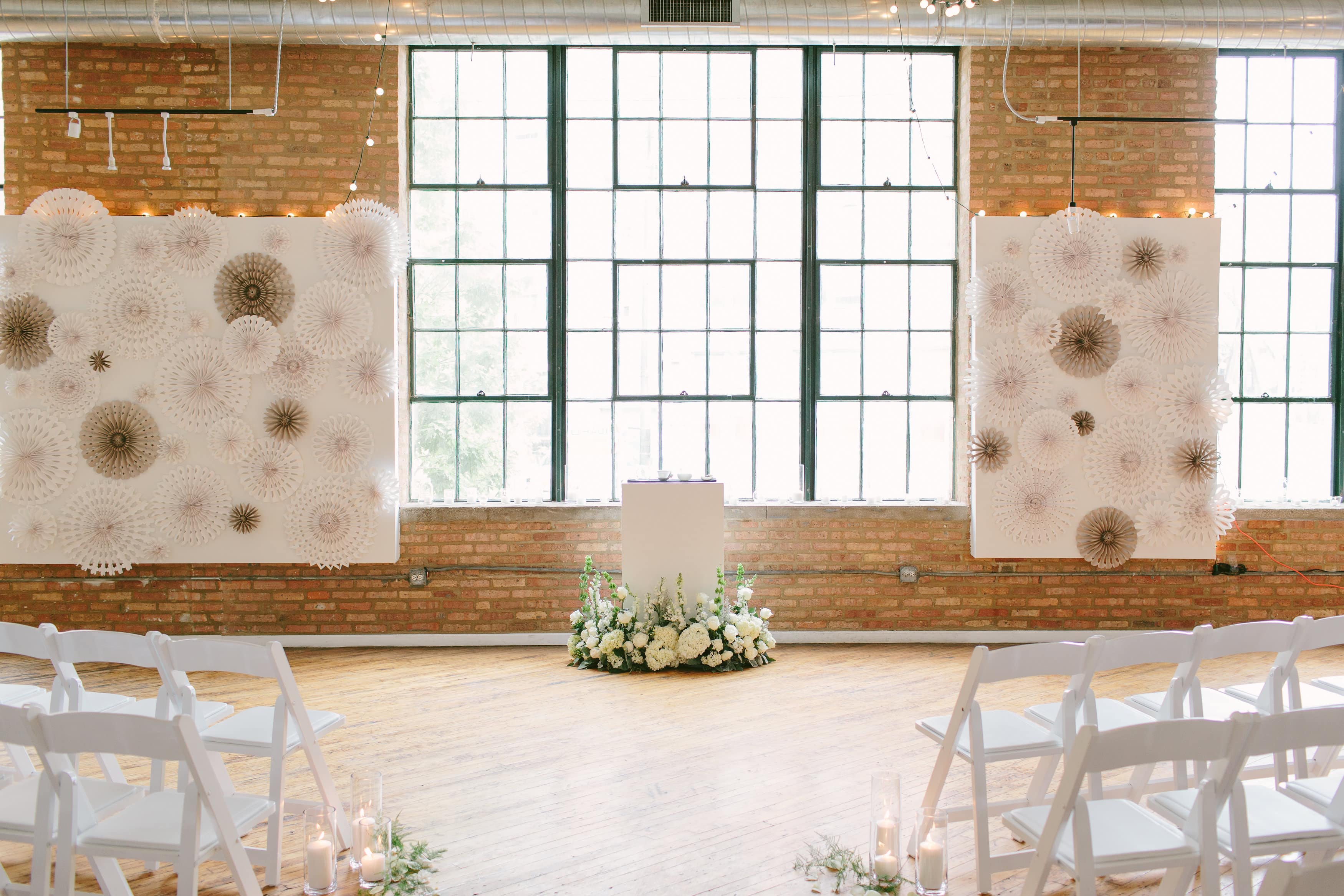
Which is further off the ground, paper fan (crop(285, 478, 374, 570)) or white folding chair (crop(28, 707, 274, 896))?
paper fan (crop(285, 478, 374, 570))

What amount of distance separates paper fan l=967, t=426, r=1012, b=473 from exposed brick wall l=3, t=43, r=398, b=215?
4.43 meters

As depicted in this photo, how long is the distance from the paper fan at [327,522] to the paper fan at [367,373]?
1.99 feet

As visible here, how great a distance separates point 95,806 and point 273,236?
417 centimetres

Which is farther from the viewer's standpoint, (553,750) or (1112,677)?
(1112,677)

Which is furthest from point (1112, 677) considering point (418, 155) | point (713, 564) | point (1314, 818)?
point (418, 155)

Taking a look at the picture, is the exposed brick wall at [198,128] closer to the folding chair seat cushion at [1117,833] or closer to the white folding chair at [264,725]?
the white folding chair at [264,725]

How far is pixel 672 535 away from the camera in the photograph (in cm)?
555

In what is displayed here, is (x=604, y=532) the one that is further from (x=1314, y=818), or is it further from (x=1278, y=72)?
(x=1278, y=72)

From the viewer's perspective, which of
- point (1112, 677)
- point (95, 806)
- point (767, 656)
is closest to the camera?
point (95, 806)

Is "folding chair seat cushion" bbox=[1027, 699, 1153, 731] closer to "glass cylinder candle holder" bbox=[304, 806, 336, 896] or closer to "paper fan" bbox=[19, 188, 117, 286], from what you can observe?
"glass cylinder candle holder" bbox=[304, 806, 336, 896]

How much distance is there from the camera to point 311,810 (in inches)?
107

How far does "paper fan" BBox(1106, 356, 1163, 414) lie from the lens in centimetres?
591

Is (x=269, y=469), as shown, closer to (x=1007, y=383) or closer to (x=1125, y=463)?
(x=1007, y=383)

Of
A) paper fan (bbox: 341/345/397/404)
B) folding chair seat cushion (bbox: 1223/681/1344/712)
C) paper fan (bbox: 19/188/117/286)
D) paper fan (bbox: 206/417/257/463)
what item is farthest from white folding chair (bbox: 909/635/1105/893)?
paper fan (bbox: 19/188/117/286)
